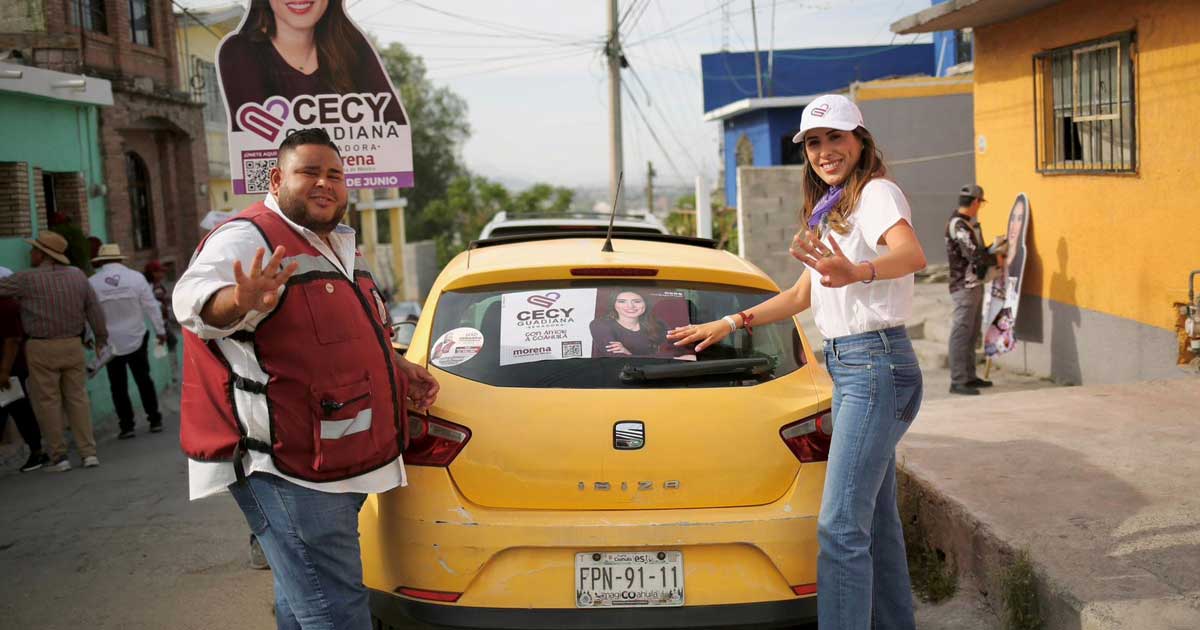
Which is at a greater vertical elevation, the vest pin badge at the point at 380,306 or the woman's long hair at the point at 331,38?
the woman's long hair at the point at 331,38

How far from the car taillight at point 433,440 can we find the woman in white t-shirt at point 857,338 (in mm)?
1187

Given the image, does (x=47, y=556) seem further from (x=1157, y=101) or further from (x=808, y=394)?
(x=1157, y=101)

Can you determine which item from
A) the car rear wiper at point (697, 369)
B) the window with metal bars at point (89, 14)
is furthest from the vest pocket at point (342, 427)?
the window with metal bars at point (89, 14)

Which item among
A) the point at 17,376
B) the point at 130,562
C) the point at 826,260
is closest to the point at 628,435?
the point at 826,260

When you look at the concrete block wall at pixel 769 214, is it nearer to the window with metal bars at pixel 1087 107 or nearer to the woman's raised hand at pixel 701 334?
the window with metal bars at pixel 1087 107

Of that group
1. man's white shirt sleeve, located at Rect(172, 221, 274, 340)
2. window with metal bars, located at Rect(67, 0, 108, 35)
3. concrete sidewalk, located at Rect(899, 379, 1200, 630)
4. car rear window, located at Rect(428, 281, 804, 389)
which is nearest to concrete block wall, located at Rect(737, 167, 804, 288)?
window with metal bars, located at Rect(67, 0, 108, 35)

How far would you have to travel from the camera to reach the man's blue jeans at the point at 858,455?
339 centimetres

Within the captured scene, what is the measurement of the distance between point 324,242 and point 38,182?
1100cm

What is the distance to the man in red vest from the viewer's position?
2902 mm

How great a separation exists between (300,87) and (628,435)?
3.35 m

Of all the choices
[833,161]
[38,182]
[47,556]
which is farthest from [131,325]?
[833,161]

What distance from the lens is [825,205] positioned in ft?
11.7

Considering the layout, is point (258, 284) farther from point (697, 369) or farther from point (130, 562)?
point (130, 562)

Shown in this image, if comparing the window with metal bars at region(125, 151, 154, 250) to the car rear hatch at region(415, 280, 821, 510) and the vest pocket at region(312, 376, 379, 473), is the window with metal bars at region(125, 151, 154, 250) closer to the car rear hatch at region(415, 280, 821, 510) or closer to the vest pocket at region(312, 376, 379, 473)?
the car rear hatch at region(415, 280, 821, 510)
